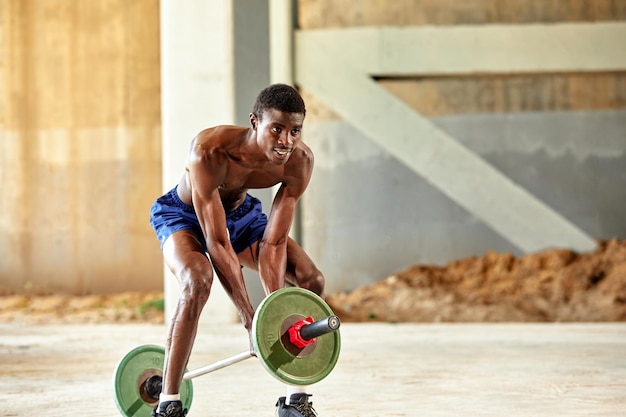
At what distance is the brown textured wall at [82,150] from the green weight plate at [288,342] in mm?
10068

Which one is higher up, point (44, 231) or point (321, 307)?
point (321, 307)

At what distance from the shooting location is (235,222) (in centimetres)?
448

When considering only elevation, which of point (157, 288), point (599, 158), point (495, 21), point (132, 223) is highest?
point (495, 21)

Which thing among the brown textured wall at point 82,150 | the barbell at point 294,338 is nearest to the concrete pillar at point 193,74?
the brown textured wall at point 82,150

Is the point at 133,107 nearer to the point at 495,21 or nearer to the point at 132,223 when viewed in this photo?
the point at 132,223

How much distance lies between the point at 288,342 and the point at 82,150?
35.6 feet

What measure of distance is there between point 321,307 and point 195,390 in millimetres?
2125

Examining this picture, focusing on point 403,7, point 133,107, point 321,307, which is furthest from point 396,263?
point 321,307

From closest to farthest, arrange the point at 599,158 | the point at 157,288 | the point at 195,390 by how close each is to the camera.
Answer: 1. the point at 195,390
2. the point at 599,158
3. the point at 157,288

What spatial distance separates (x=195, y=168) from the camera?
406 centimetres

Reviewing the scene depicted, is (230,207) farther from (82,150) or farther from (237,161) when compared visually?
(82,150)

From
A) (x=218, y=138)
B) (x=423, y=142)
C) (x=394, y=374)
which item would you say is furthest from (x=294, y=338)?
(x=423, y=142)

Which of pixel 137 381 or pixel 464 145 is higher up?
pixel 464 145

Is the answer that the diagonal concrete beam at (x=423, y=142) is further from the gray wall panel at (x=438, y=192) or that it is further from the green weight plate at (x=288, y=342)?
the green weight plate at (x=288, y=342)
